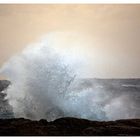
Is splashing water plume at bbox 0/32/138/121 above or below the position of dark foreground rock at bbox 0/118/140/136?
above

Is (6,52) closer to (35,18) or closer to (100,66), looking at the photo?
(35,18)

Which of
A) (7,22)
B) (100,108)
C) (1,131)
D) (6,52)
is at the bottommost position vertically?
(1,131)

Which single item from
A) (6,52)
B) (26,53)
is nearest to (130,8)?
(26,53)

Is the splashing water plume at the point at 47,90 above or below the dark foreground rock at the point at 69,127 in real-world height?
above

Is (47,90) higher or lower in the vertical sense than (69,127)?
higher

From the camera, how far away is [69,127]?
6.43 ft

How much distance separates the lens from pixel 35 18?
2.01m

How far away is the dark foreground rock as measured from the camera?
195 cm

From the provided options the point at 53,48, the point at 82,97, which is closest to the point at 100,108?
the point at 82,97

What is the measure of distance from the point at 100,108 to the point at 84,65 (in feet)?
1.02

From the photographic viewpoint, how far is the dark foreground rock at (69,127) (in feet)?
6.41

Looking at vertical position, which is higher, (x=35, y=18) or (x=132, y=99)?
(x=35, y=18)

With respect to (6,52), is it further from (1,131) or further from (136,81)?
(136,81)

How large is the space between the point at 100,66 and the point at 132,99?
1.02 feet
